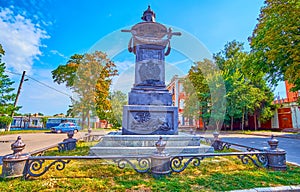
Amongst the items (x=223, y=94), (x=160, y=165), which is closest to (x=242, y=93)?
(x=223, y=94)

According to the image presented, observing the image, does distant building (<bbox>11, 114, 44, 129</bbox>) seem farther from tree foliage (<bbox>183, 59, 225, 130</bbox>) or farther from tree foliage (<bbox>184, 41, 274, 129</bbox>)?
tree foliage (<bbox>184, 41, 274, 129</bbox>)

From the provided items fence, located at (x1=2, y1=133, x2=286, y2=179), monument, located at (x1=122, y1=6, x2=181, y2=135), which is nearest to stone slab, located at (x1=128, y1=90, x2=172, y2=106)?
monument, located at (x1=122, y1=6, x2=181, y2=135)

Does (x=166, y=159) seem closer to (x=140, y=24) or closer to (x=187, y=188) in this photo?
(x=187, y=188)

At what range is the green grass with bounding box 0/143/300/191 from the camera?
3100 mm

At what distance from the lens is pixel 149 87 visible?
277 inches

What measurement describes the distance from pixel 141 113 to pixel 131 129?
658 mm

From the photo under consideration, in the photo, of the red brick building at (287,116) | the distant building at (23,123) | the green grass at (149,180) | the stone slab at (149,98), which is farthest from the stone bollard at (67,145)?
the distant building at (23,123)

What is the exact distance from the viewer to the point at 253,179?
3.52 metres

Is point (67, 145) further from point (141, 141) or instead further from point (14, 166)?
point (14, 166)

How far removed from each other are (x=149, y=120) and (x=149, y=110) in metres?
0.36

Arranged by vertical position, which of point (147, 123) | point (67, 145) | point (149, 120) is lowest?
point (67, 145)

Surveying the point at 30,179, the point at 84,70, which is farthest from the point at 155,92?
the point at 84,70

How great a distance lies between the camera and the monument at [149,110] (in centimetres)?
533

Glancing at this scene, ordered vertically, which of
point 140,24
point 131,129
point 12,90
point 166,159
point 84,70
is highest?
point 84,70
